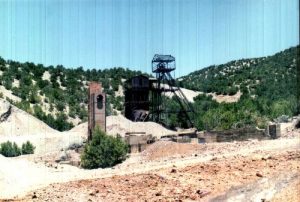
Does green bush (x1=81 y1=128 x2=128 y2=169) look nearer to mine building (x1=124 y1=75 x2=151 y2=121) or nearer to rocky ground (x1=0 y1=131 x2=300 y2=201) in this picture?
rocky ground (x1=0 y1=131 x2=300 y2=201)

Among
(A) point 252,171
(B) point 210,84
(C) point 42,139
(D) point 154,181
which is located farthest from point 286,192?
(B) point 210,84

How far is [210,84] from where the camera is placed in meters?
114

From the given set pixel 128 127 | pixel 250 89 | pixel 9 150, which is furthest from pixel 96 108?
pixel 250 89

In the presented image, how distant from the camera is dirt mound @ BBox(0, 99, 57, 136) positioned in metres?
60.0

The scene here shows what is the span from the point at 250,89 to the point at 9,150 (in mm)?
57766

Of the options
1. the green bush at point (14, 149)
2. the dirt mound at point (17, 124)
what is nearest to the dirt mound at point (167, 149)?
the green bush at point (14, 149)

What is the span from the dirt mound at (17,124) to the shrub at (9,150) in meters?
8.29

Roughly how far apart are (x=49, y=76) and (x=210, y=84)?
33.1 metres

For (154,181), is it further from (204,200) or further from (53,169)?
(53,169)

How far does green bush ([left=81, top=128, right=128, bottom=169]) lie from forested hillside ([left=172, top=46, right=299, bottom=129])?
19.0m

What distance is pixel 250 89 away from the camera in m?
99.9

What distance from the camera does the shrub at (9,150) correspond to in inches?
1951

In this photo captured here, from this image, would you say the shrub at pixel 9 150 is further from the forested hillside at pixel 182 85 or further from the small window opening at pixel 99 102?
the forested hillside at pixel 182 85

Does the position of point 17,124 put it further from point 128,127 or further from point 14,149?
point 128,127
